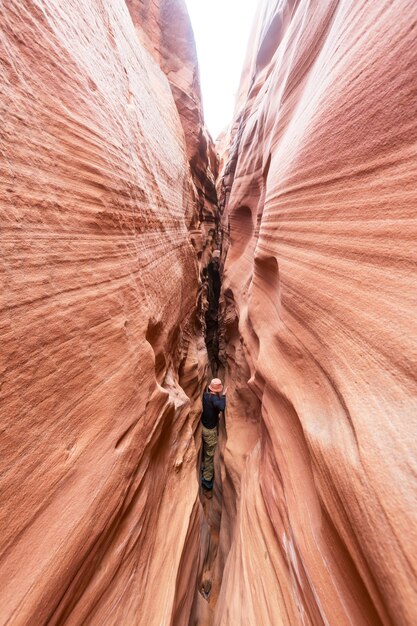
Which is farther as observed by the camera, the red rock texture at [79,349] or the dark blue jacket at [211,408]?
the dark blue jacket at [211,408]

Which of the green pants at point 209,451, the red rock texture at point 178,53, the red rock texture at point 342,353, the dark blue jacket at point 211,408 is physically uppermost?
the red rock texture at point 178,53

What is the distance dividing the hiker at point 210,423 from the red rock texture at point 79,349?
6.34ft

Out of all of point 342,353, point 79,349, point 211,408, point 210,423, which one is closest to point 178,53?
point 79,349

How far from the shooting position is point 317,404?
56.3 inches

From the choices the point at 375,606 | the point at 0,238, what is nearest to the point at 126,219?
the point at 0,238

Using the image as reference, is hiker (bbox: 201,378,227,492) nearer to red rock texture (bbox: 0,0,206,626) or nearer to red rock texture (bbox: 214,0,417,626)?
red rock texture (bbox: 214,0,417,626)

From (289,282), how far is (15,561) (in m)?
2.04

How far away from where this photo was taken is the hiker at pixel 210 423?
165 inches

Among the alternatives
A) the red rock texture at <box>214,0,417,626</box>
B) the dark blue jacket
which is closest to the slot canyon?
the red rock texture at <box>214,0,417,626</box>

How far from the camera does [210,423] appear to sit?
4.35 metres

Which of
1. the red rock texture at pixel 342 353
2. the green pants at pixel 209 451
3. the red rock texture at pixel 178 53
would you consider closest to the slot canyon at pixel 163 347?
the red rock texture at pixel 342 353

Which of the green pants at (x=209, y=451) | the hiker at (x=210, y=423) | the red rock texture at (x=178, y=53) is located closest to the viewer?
the red rock texture at (x=178, y=53)

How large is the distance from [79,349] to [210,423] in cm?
360

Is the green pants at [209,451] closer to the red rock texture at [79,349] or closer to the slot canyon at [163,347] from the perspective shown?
the slot canyon at [163,347]
